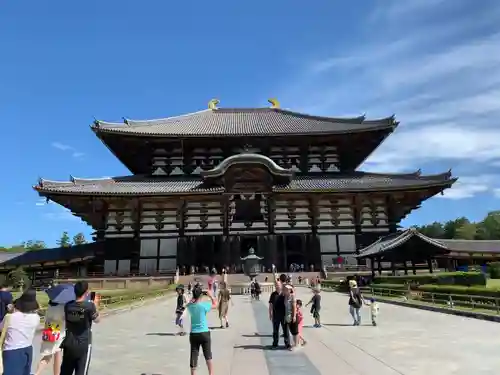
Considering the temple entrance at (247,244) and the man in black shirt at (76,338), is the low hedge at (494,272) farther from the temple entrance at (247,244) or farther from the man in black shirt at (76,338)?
the man in black shirt at (76,338)

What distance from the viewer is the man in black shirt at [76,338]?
610 cm

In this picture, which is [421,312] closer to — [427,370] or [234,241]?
[427,370]

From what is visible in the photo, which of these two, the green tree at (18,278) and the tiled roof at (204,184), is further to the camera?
the tiled roof at (204,184)

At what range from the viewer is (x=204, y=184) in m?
41.6

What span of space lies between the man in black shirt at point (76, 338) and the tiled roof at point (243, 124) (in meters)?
38.3

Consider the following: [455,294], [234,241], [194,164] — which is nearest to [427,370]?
[455,294]

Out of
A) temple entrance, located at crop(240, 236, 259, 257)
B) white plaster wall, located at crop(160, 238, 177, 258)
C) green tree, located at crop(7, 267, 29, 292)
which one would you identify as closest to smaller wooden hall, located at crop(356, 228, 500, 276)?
temple entrance, located at crop(240, 236, 259, 257)

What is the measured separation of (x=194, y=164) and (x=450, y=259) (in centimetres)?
2911

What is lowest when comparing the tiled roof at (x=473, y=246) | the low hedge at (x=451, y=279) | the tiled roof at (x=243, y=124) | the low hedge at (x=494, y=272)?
the low hedge at (x=451, y=279)

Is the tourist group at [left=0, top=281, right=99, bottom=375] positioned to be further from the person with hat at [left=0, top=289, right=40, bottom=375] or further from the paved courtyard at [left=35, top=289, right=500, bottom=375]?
the paved courtyard at [left=35, top=289, right=500, bottom=375]

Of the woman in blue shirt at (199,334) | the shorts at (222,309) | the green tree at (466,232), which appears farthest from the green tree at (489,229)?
the woman in blue shirt at (199,334)

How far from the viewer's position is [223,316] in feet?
50.0

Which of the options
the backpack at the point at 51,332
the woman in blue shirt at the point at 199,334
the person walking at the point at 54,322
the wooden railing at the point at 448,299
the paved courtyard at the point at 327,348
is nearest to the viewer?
the person walking at the point at 54,322

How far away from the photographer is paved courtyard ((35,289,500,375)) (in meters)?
8.57
